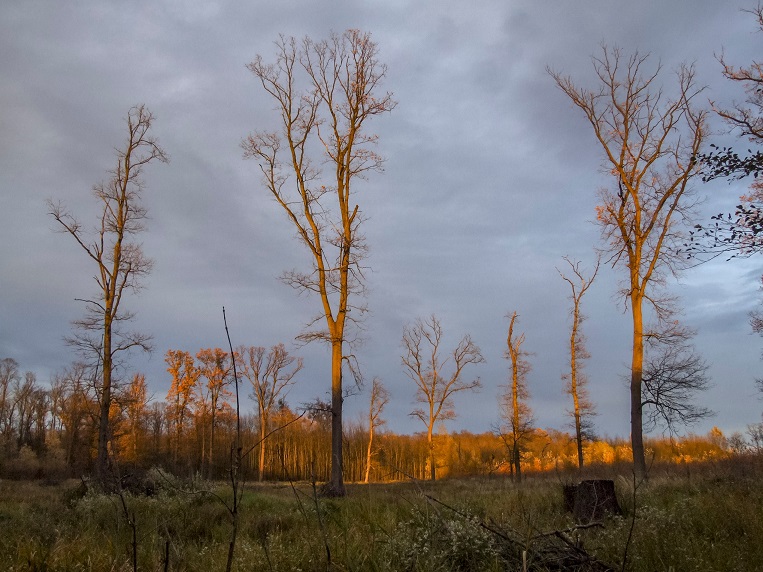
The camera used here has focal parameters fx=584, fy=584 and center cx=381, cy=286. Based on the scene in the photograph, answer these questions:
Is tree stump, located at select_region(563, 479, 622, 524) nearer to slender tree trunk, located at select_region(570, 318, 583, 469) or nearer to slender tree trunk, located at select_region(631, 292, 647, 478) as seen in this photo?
slender tree trunk, located at select_region(631, 292, 647, 478)

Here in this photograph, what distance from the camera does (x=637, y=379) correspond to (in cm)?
1770

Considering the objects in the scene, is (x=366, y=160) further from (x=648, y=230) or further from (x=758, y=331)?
(x=758, y=331)

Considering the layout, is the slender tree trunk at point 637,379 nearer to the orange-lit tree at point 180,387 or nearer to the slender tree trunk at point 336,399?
the slender tree trunk at point 336,399

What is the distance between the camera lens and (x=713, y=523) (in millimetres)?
6570

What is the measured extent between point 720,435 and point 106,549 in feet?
180

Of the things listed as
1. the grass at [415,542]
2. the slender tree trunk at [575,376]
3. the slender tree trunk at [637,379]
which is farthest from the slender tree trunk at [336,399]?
the slender tree trunk at [575,376]

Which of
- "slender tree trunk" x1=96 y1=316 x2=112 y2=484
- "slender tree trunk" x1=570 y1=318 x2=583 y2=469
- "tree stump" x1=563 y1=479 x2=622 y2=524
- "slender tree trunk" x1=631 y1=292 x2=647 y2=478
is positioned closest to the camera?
"tree stump" x1=563 y1=479 x2=622 y2=524

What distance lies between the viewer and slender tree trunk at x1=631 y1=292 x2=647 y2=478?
16.6 meters

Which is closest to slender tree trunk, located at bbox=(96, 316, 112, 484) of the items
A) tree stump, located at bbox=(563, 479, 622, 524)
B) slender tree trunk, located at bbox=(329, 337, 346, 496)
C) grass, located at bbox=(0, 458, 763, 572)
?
slender tree trunk, located at bbox=(329, 337, 346, 496)

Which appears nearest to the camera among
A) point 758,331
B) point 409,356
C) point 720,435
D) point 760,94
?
point 760,94

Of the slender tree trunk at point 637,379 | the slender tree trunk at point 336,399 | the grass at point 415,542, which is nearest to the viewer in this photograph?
the grass at point 415,542

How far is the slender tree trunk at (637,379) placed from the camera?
54.5 ft

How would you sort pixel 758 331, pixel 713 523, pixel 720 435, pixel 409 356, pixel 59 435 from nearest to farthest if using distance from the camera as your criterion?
pixel 713 523, pixel 758 331, pixel 409 356, pixel 720 435, pixel 59 435

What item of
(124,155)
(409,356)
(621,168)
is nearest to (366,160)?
(621,168)
